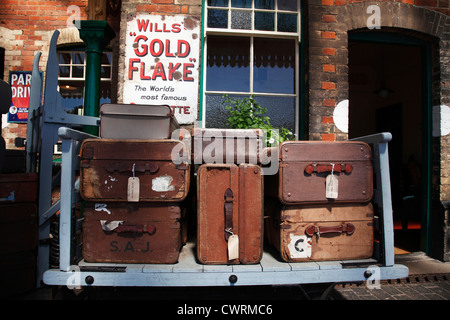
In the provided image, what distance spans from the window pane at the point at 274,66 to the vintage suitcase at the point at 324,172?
2091 mm

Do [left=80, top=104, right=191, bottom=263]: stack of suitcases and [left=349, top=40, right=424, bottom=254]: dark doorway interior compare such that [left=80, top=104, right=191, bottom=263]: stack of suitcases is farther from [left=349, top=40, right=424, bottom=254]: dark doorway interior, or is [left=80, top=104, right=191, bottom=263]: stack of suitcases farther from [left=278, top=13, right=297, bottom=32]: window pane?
[left=349, top=40, right=424, bottom=254]: dark doorway interior

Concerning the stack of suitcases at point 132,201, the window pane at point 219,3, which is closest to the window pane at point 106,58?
the window pane at point 219,3

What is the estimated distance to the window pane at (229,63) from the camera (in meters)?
3.95

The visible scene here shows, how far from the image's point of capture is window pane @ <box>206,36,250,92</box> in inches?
156

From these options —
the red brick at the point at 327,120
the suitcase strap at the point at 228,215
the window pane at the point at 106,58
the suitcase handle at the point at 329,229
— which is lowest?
the suitcase handle at the point at 329,229

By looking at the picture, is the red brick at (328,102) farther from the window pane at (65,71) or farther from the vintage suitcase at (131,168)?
the window pane at (65,71)

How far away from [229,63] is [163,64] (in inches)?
A: 37.0

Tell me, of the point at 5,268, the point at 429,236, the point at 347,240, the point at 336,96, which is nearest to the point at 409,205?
the point at 429,236


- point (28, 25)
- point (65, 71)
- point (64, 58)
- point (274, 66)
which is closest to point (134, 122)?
point (274, 66)

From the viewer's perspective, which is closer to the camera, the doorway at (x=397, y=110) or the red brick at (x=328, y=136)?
the red brick at (x=328, y=136)

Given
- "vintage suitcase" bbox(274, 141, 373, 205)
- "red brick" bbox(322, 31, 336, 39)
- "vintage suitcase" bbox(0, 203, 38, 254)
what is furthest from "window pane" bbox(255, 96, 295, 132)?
"vintage suitcase" bbox(0, 203, 38, 254)

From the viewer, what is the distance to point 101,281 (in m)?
1.81

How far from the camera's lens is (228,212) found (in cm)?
200
